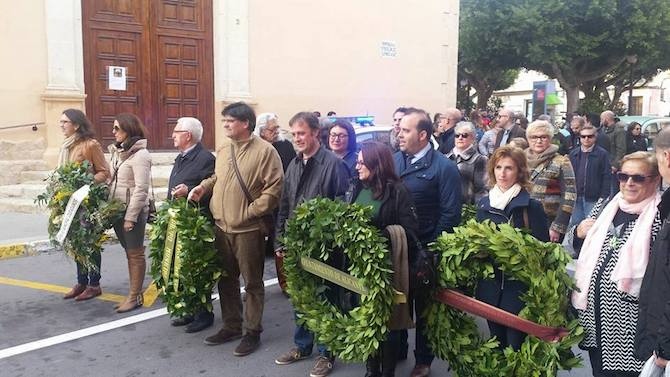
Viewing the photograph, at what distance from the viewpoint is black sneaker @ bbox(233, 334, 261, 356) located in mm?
4816

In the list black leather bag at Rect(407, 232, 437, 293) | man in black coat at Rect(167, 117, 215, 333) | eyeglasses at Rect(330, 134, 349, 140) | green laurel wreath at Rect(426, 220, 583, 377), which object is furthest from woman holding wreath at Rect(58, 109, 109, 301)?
green laurel wreath at Rect(426, 220, 583, 377)

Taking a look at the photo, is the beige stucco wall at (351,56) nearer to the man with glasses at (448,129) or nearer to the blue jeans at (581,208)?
the man with glasses at (448,129)

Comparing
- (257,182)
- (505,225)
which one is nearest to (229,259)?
(257,182)

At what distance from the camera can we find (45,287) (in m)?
6.75

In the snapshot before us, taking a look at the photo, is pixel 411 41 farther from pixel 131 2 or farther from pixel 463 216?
pixel 463 216

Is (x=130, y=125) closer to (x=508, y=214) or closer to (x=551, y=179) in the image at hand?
(x=508, y=214)

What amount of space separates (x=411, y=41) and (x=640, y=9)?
14.2m

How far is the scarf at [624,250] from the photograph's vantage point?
2924 millimetres

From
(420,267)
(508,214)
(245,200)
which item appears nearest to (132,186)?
(245,200)

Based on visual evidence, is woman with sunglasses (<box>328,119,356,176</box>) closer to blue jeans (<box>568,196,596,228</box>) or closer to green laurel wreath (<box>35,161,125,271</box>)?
green laurel wreath (<box>35,161,125,271</box>)

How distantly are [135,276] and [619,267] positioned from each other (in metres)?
4.32

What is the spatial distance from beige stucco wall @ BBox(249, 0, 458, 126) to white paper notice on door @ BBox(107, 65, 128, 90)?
294 cm

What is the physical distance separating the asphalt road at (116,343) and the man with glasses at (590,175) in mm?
3461

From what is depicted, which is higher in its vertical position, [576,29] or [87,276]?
[576,29]
